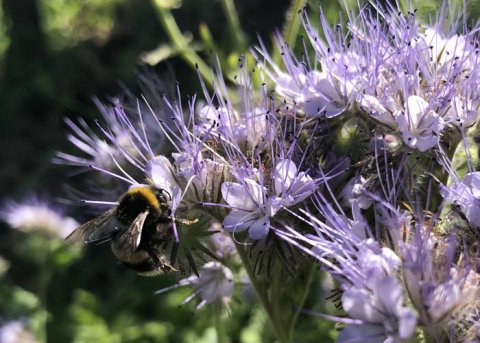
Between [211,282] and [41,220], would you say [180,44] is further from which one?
[41,220]

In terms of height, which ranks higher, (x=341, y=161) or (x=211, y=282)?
(x=341, y=161)

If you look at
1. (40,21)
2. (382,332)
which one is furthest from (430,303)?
(40,21)

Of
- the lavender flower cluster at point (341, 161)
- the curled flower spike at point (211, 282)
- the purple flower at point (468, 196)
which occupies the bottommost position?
the curled flower spike at point (211, 282)

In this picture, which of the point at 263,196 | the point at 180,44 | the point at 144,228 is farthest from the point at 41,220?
the point at 263,196

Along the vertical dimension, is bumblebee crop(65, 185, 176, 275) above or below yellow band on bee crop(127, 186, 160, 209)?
below

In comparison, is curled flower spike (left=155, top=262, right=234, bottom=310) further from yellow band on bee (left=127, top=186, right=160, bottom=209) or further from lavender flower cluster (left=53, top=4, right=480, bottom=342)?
yellow band on bee (left=127, top=186, right=160, bottom=209)

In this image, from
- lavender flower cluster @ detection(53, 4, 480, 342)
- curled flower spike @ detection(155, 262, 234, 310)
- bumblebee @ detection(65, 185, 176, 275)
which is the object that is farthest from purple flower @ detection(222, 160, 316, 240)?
curled flower spike @ detection(155, 262, 234, 310)

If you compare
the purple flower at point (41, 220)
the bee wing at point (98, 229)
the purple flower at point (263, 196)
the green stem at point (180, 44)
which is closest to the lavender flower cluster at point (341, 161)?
the purple flower at point (263, 196)

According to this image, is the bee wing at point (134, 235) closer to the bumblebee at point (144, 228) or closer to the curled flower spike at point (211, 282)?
the bumblebee at point (144, 228)

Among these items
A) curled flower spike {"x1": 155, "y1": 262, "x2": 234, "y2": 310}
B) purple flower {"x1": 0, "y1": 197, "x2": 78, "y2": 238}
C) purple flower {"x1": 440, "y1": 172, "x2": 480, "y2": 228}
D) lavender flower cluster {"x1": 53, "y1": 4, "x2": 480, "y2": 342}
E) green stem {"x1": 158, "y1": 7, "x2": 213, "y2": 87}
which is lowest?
purple flower {"x1": 0, "y1": 197, "x2": 78, "y2": 238}
